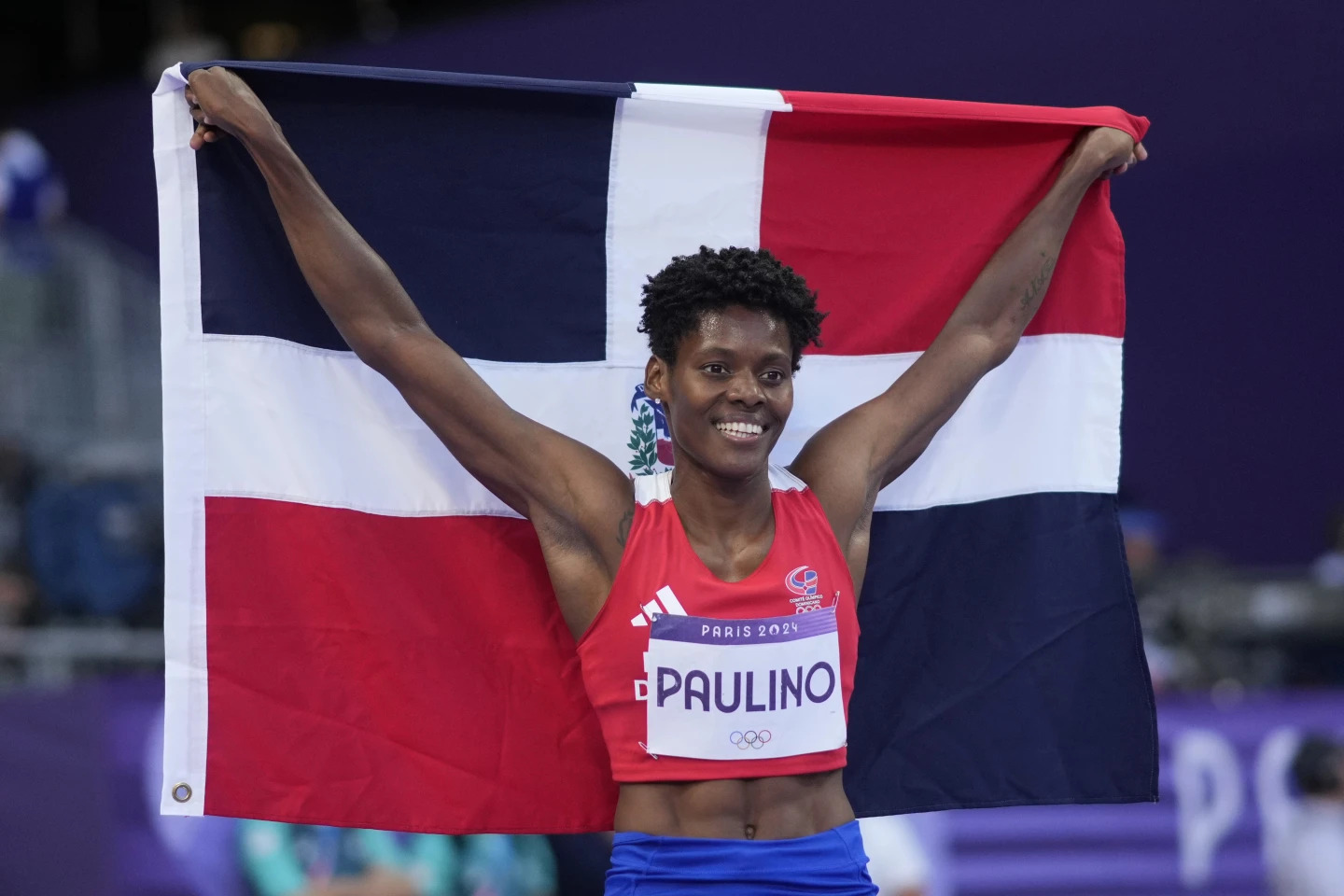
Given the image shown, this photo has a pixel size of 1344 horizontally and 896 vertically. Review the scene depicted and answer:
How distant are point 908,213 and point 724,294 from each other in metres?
0.88

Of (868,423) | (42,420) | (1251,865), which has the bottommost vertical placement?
(1251,865)

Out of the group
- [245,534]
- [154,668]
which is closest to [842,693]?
[245,534]

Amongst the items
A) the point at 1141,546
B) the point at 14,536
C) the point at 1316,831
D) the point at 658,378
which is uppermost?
the point at 14,536

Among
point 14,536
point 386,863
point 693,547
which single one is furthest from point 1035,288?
point 14,536

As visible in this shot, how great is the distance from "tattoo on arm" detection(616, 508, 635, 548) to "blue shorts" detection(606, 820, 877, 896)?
1.91ft

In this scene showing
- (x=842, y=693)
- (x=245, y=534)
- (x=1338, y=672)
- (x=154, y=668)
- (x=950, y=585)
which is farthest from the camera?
(x=1338, y=672)

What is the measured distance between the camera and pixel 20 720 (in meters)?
5.55

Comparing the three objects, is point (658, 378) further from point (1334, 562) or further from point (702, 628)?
point (1334, 562)

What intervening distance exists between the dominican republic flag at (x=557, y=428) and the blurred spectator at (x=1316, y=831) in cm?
229

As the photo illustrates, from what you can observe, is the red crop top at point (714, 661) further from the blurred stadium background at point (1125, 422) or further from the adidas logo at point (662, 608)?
the blurred stadium background at point (1125, 422)

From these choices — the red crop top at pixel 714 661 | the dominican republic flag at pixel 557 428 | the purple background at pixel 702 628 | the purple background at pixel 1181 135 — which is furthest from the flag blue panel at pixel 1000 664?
the purple background at pixel 1181 135

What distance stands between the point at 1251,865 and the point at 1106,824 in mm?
658

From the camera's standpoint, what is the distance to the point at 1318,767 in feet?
19.6

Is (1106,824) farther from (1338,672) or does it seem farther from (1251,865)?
(1338,672)
